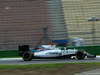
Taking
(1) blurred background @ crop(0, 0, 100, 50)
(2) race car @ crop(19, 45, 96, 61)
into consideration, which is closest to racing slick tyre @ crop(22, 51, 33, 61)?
(2) race car @ crop(19, 45, 96, 61)

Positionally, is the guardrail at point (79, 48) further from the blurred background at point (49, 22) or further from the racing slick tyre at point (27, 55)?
the racing slick tyre at point (27, 55)

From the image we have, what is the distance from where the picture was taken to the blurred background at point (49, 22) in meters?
12.6

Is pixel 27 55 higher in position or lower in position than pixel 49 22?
lower

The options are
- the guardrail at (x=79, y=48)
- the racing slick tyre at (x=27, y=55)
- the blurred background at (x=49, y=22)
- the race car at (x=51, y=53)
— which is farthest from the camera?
the blurred background at (x=49, y=22)

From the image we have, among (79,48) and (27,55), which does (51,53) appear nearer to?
(27,55)

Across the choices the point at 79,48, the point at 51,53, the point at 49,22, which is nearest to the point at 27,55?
the point at 51,53

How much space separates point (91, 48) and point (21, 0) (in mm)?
8861

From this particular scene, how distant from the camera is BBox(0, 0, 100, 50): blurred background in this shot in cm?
1255

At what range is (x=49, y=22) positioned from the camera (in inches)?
637

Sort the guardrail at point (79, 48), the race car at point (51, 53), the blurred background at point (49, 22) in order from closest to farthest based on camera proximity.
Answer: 1. the race car at point (51, 53)
2. the guardrail at point (79, 48)
3. the blurred background at point (49, 22)

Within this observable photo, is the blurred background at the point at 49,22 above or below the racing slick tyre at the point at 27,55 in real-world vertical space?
above

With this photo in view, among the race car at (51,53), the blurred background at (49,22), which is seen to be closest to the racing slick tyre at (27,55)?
the race car at (51,53)

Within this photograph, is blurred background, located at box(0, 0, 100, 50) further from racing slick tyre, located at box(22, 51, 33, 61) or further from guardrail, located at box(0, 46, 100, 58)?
racing slick tyre, located at box(22, 51, 33, 61)

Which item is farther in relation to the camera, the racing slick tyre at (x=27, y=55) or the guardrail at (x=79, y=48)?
the guardrail at (x=79, y=48)
